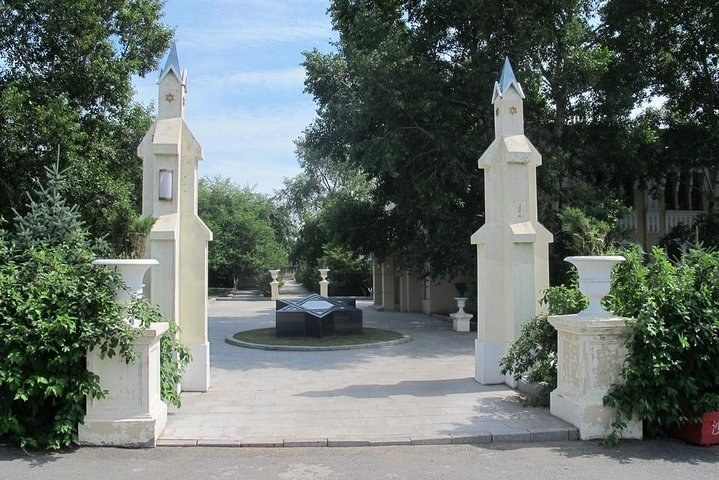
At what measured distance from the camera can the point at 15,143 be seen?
1503 cm

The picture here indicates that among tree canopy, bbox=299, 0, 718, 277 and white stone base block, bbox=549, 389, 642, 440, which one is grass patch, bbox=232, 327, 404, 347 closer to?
tree canopy, bbox=299, 0, 718, 277

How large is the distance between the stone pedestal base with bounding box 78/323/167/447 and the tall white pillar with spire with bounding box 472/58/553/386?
5.31m

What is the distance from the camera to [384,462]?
575 cm

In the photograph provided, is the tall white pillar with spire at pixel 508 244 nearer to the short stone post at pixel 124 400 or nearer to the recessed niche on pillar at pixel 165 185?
the recessed niche on pillar at pixel 165 185

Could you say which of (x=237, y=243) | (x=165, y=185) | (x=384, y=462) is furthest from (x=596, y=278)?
(x=237, y=243)

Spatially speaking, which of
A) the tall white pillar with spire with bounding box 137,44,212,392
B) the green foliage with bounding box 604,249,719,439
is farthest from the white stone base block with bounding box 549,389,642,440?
the tall white pillar with spire with bounding box 137,44,212,392

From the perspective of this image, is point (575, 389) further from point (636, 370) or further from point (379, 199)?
point (379, 199)

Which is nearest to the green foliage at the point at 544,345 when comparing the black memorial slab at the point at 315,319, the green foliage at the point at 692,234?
the black memorial slab at the point at 315,319

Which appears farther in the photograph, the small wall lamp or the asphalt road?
the small wall lamp

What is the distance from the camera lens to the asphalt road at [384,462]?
537cm

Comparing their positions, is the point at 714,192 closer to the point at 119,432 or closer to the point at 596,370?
the point at 596,370

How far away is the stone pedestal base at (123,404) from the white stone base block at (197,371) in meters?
2.55

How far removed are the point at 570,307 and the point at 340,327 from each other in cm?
975

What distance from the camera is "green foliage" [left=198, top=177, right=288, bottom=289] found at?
41.2 m
